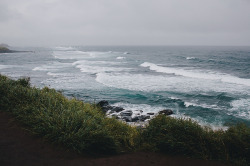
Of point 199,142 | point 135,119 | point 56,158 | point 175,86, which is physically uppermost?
point 199,142

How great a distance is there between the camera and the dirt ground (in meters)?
4.85

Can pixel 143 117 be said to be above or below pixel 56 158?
below

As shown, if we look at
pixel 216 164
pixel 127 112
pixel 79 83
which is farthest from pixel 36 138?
pixel 79 83

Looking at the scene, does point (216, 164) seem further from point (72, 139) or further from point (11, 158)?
point (11, 158)

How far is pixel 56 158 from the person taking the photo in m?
5.07

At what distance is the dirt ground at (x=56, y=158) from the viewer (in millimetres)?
4852

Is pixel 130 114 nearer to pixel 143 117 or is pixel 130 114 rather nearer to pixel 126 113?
pixel 126 113

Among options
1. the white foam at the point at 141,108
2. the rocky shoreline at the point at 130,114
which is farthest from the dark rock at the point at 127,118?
the white foam at the point at 141,108

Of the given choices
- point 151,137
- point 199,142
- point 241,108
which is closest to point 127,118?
point 151,137

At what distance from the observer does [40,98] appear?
8.24 metres

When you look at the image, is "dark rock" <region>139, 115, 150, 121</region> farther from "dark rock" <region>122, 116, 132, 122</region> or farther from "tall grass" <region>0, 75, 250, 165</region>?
"tall grass" <region>0, 75, 250, 165</region>

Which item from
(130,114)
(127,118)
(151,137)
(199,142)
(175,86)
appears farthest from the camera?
(175,86)

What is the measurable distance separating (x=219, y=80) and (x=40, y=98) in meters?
24.8

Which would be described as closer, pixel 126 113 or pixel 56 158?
pixel 56 158
